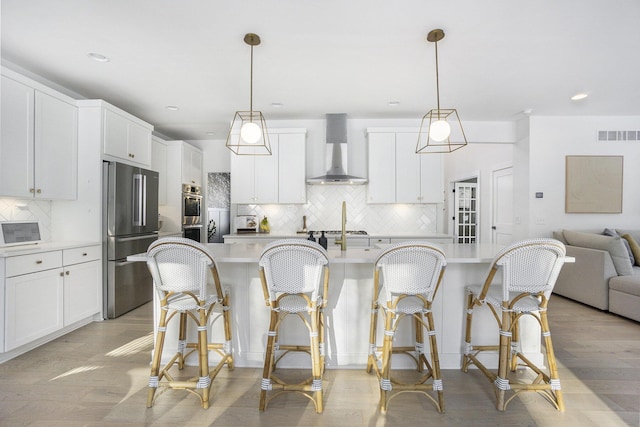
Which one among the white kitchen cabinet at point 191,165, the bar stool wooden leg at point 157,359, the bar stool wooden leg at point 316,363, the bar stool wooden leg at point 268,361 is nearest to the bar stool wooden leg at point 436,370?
the bar stool wooden leg at point 316,363

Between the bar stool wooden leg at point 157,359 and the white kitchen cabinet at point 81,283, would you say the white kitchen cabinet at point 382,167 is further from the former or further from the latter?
the white kitchen cabinet at point 81,283

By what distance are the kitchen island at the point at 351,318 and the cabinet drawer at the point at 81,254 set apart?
1515 millimetres

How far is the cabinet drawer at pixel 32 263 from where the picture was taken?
7.79 feet

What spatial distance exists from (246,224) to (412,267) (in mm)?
3481

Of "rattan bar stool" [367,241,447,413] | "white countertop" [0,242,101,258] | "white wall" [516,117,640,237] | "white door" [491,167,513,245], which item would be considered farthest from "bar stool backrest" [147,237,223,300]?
"white door" [491,167,513,245]

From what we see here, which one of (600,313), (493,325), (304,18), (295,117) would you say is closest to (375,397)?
(493,325)

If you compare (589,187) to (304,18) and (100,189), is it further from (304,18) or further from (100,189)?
(100,189)

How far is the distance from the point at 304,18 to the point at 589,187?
4.90 meters

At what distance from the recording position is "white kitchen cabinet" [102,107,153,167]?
338cm

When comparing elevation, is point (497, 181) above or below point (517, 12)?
below

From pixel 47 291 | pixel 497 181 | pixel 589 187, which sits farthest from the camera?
pixel 497 181

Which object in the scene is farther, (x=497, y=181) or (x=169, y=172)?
(x=497, y=181)

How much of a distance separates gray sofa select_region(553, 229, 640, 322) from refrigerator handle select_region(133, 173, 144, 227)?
18.0 ft

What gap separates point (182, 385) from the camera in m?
1.83
